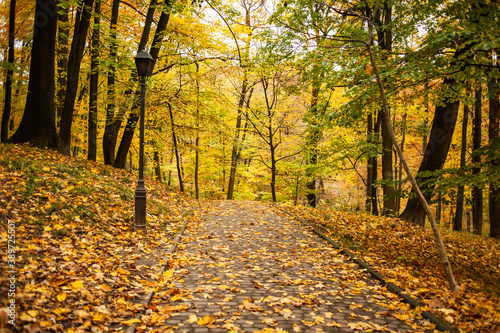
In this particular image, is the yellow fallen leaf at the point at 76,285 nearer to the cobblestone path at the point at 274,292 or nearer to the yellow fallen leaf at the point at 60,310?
the yellow fallen leaf at the point at 60,310

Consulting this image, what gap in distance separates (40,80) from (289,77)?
10.4m

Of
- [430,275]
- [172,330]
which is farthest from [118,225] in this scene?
[430,275]

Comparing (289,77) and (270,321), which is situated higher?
(289,77)

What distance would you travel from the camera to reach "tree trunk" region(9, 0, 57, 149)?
9.03 m

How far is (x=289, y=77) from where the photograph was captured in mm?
14773

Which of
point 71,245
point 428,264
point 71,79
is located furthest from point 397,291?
point 71,79

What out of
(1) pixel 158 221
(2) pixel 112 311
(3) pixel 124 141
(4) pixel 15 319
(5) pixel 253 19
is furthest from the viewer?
(5) pixel 253 19

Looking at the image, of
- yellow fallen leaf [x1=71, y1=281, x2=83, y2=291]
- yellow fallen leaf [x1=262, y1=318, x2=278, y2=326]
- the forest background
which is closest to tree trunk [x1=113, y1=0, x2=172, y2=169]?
the forest background

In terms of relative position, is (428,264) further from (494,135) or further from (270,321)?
(494,135)

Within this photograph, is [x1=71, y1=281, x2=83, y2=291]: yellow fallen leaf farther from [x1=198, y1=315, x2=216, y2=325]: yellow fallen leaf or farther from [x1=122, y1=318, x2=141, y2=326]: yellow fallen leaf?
[x1=198, y1=315, x2=216, y2=325]: yellow fallen leaf

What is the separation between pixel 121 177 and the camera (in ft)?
35.4

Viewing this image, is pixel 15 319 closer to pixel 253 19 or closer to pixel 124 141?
pixel 124 141

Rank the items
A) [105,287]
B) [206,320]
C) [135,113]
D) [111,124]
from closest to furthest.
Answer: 1. [206,320]
2. [105,287]
3. [135,113]
4. [111,124]

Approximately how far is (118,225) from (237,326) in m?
4.65
